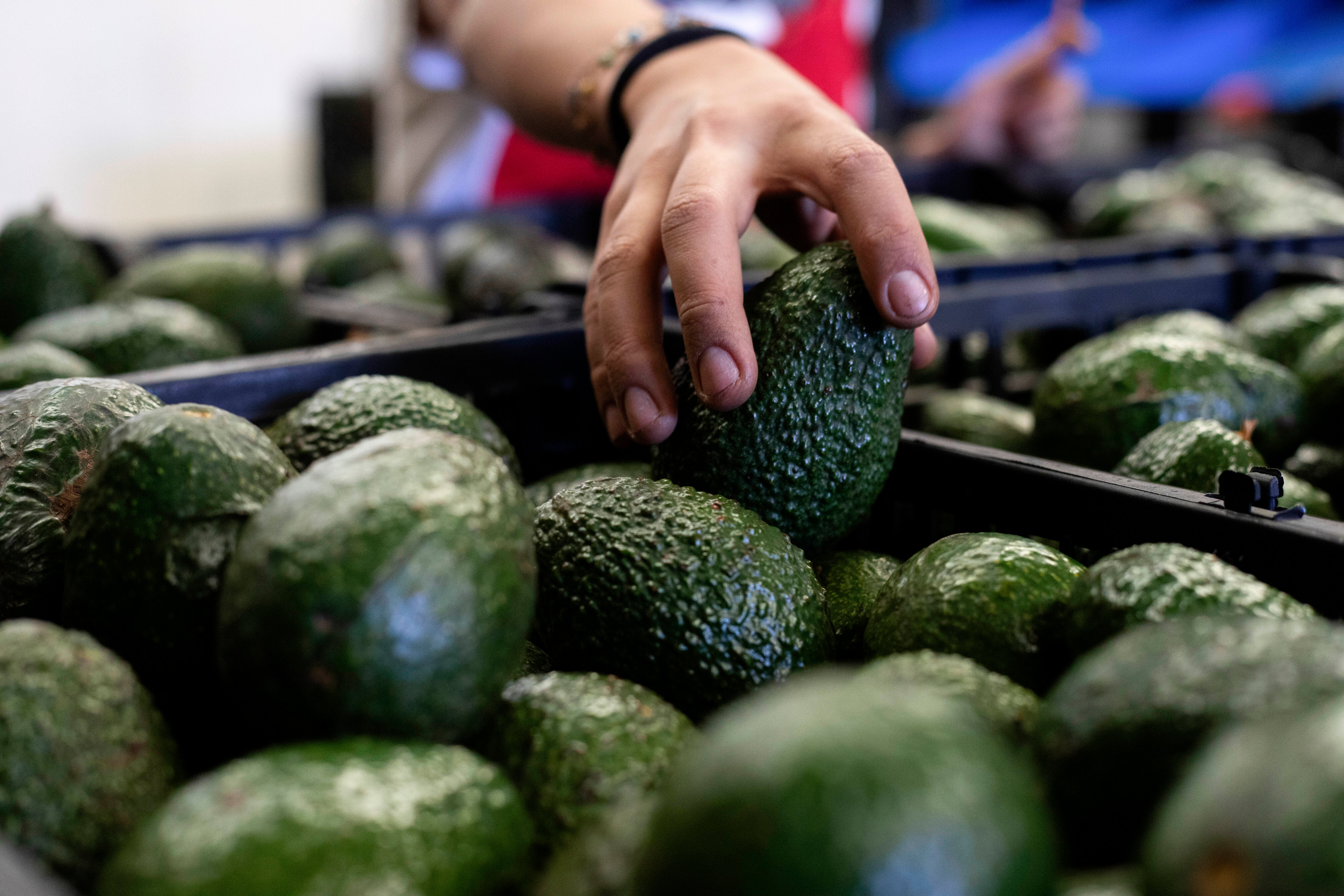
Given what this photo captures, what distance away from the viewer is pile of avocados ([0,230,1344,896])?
62cm

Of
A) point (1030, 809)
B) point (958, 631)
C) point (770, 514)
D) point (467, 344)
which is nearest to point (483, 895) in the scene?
point (1030, 809)

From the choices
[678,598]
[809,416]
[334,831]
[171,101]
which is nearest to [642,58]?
[809,416]

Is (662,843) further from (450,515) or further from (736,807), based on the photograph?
(450,515)

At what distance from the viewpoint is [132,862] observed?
2.39 ft

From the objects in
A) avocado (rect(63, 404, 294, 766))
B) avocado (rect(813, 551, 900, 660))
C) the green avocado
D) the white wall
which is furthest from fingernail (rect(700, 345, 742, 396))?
→ the white wall

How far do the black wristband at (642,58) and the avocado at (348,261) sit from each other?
1.35 metres

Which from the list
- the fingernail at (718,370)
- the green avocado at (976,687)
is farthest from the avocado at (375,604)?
the fingernail at (718,370)

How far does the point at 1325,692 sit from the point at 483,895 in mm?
593

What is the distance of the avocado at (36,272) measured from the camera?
2.38 metres

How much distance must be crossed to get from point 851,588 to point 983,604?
0.26 metres

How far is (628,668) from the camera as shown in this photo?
114cm

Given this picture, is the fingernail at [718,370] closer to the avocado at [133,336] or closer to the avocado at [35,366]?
the avocado at [35,366]

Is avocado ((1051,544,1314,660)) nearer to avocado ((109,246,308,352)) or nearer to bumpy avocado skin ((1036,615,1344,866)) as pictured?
bumpy avocado skin ((1036,615,1344,866))

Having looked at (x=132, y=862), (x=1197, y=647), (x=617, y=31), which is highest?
(x=617, y=31)
